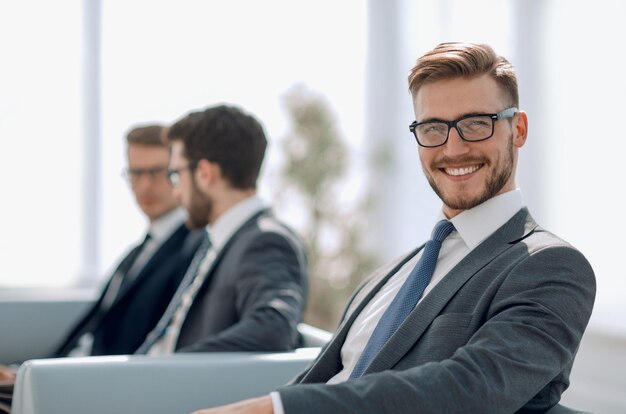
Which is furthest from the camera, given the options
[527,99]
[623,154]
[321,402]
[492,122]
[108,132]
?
[108,132]

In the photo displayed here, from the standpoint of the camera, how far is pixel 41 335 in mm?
3781

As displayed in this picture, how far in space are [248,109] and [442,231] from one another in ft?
17.7

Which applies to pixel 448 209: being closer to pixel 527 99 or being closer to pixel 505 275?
pixel 505 275

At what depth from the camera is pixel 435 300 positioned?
1691mm

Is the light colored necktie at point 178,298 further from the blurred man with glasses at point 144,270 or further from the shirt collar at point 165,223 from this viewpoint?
the shirt collar at point 165,223

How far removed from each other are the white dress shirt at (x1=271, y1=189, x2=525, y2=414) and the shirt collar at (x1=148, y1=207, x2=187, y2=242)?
2.04 meters

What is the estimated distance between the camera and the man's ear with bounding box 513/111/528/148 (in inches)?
73.7

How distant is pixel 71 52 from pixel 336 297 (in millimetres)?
2798

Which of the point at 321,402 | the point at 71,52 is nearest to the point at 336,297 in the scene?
the point at 71,52

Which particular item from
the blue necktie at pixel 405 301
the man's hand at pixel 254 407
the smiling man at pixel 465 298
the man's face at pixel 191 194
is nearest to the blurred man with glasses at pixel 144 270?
the man's face at pixel 191 194

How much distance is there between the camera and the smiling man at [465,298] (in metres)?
1.43

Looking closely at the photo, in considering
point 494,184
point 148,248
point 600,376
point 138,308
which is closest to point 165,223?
point 148,248

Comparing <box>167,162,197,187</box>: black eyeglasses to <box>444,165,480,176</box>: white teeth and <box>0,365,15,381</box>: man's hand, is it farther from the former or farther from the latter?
<box>444,165,480,176</box>: white teeth

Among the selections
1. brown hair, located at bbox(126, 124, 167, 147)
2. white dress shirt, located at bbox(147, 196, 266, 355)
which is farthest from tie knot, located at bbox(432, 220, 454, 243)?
brown hair, located at bbox(126, 124, 167, 147)
